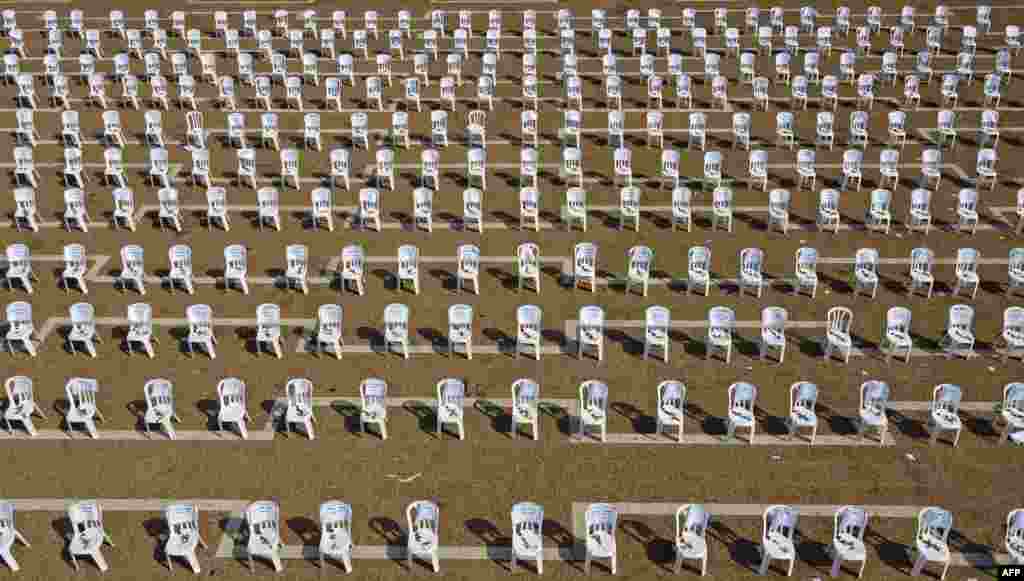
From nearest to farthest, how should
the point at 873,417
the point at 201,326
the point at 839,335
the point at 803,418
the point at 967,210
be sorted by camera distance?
1. the point at 803,418
2. the point at 873,417
3. the point at 839,335
4. the point at 201,326
5. the point at 967,210

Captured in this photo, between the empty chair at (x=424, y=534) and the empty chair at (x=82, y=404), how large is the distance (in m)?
6.72

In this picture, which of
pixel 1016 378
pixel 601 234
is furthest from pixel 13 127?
pixel 1016 378

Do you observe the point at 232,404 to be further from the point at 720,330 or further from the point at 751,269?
the point at 751,269

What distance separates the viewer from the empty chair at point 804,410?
18.3 metres

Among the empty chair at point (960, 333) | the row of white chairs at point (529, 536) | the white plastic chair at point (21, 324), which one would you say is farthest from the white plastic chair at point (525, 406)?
the white plastic chair at point (21, 324)

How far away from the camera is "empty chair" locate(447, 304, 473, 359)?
20.8m

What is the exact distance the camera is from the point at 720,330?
20.9 m

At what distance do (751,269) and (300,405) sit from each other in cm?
1062

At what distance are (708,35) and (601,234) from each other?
17.8m

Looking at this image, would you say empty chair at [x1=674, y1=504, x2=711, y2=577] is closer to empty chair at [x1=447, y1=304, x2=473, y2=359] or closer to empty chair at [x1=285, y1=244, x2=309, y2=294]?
empty chair at [x1=447, y1=304, x2=473, y2=359]

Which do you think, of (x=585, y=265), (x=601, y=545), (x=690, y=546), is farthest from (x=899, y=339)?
(x=601, y=545)

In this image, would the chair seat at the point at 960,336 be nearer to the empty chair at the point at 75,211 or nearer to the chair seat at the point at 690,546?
the chair seat at the point at 690,546

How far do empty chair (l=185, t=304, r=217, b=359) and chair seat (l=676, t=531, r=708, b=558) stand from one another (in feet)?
35.0

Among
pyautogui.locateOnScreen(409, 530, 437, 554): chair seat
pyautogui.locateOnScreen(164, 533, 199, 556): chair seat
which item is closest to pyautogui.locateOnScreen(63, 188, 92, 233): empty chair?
pyautogui.locateOnScreen(164, 533, 199, 556): chair seat
